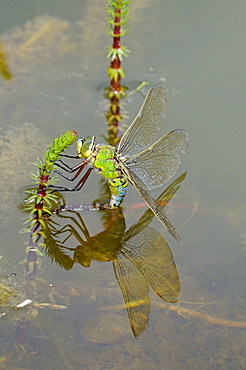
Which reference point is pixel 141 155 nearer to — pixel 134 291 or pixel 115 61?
pixel 115 61

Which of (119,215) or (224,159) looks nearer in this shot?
(119,215)

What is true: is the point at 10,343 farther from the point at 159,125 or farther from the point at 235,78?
the point at 235,78

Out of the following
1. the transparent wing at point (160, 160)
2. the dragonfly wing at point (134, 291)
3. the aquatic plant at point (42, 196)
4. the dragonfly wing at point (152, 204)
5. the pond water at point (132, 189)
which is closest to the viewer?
the pond water at point (132, 189)

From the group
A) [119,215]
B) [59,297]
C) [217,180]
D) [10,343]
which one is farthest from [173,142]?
[10,343]

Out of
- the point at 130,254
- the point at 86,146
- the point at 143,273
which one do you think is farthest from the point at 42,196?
the point at 143,273

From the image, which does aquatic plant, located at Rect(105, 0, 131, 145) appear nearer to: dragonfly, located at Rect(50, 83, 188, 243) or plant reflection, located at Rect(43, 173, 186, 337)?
dragonfly, located at Rect(50, 83, 188, 243)

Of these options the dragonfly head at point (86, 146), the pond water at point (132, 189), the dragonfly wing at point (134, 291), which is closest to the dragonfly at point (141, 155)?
the dragonfly head at point (86, 146)

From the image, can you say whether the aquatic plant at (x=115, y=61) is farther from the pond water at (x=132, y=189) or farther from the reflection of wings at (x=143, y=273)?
the reflection of wings at (x=143, y=273)
